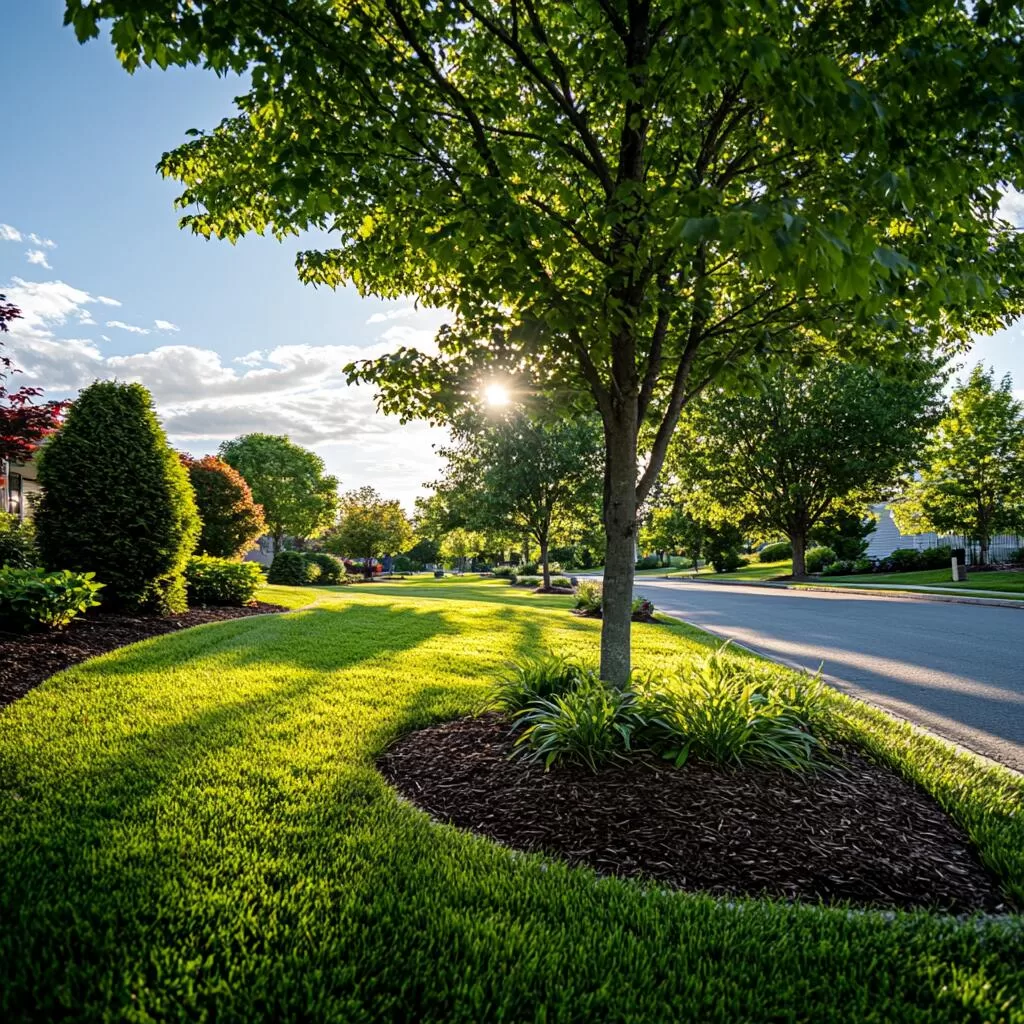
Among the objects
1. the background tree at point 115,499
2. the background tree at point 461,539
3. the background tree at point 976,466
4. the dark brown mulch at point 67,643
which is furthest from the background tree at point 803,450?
the dark brown mulch at point 67,643

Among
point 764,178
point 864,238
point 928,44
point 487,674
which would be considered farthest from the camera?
point 487,674

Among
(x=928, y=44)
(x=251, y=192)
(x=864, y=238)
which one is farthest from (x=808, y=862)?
(x=251, y=192)

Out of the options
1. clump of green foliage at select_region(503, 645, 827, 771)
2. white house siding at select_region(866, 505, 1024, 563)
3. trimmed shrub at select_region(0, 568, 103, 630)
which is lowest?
clump of green foliage at select_region(503, 645, 827, 771)

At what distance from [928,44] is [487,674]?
6170 mm

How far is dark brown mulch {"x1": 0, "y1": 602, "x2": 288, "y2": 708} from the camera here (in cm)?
588

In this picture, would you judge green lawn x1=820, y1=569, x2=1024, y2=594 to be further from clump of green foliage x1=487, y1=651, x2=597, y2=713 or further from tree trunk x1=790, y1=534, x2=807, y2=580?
clump of green foliage x1=487, y1=651, x2=597, y2=713

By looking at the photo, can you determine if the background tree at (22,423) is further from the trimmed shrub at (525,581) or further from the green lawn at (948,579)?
the trimmed shrub at (525,581)

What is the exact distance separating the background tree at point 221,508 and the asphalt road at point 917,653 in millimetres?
12879

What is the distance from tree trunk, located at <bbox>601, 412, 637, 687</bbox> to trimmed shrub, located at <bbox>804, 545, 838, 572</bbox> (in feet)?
127

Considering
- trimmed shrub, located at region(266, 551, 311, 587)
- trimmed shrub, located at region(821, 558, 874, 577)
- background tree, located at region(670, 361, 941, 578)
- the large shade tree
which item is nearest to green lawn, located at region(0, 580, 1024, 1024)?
the large shade tree

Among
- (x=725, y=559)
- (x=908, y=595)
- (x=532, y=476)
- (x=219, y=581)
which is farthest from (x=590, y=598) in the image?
(x=725, y=559)

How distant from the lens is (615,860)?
9.97 ft

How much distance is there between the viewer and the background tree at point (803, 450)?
27.7 m

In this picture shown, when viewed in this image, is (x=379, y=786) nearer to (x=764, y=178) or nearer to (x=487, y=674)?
(x=487, y=674)
